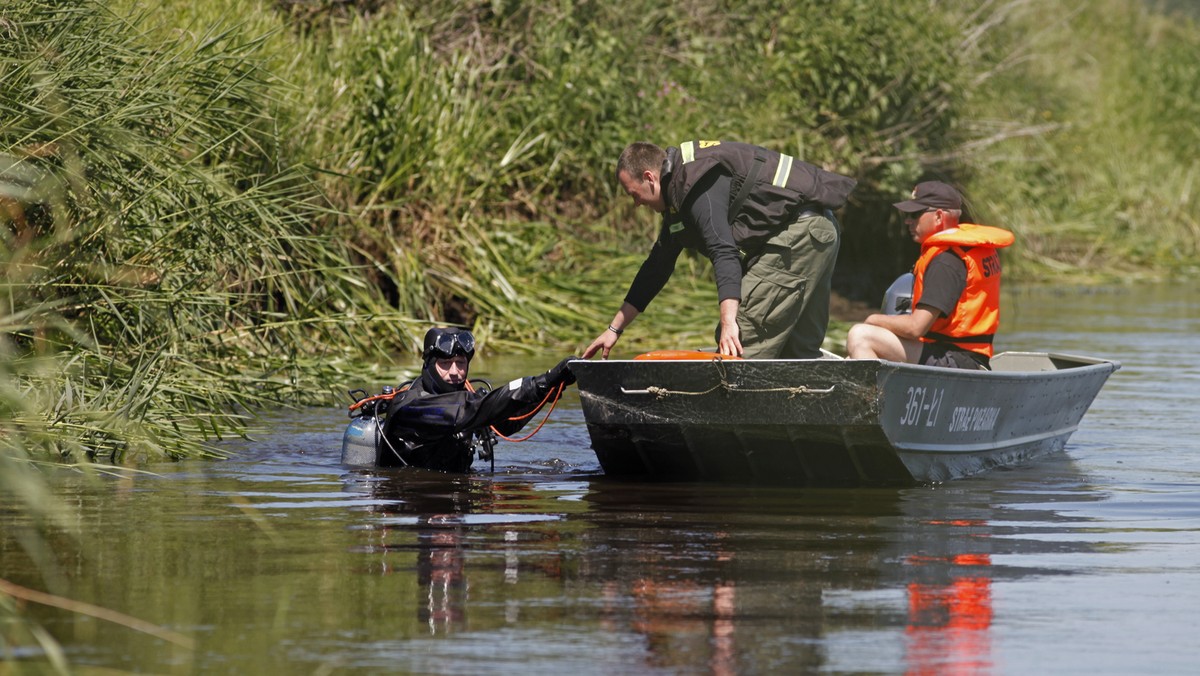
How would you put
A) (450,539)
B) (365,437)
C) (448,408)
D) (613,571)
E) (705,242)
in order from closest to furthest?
(613,571)
(450,539)
(705,242)
(448,408)
(365,437)

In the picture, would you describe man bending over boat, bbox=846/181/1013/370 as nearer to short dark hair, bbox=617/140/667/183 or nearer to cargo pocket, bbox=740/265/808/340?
cargo pocket, bbox=740/265/808/340

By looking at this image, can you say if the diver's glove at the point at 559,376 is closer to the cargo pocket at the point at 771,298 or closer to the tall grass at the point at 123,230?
the cargo pocket at the point at 771,298

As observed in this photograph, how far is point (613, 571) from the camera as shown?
6.57 m

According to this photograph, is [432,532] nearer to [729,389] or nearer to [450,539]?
[450,539]

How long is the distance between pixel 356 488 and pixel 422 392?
68 cm

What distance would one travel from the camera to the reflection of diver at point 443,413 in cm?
872

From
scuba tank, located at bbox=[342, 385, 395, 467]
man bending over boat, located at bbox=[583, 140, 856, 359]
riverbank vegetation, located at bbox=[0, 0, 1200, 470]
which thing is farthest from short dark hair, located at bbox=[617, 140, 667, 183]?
riverbank vegetation, located at bbox=[0, 0, 1200, 470]

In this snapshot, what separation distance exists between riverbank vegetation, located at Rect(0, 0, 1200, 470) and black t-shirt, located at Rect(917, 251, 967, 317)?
3.62 m

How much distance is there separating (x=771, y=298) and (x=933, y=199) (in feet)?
3.31

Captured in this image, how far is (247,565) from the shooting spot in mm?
6594

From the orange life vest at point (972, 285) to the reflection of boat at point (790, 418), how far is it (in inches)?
11.5

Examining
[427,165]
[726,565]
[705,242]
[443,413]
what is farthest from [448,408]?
[427,165]

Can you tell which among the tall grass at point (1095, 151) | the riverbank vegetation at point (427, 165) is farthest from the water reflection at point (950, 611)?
the tall grass at point (1095, 151)

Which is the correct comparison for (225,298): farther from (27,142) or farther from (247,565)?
(247,565)
